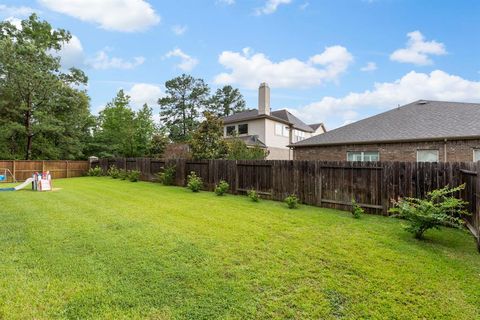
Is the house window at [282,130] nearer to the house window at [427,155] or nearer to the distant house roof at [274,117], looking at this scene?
the distant house roof at [274,117]

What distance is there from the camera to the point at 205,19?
12.8 m

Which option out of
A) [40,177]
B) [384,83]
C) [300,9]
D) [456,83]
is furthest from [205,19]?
[456,83]

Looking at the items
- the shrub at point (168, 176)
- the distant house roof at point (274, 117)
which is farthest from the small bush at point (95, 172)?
the distant house roof at point (274, 117)

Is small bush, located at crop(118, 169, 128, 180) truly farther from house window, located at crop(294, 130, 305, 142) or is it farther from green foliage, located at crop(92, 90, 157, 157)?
house window, located at crop(294, 130, 305, 142)

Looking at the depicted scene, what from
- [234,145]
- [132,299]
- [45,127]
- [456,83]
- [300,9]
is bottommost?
[132,299]

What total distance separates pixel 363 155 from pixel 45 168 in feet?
71.9

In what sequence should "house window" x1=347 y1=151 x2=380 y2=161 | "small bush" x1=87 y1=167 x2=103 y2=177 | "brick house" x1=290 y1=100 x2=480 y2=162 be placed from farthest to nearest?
"small bush" x1=87 y1=167 x2=103 y2=177, "house window" x1=347 y1=151 x2=380 y2=161, "brick house" x1=290 y1=100 x2=480 y2=162

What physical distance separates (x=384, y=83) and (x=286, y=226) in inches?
631

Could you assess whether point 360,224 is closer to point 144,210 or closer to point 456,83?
point 144,210

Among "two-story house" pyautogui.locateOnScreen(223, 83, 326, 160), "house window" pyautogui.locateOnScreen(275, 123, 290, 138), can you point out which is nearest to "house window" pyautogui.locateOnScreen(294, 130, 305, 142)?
"two-story house" pyautogui.locateOnScreen(223, 83, 326, 160)

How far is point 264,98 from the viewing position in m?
23.3

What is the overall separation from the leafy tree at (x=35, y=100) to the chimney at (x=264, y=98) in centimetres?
1754

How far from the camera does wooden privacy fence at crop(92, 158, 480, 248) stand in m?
6.17

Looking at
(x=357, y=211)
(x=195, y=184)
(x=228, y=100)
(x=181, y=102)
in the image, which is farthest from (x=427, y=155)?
(x=181, y=102)
